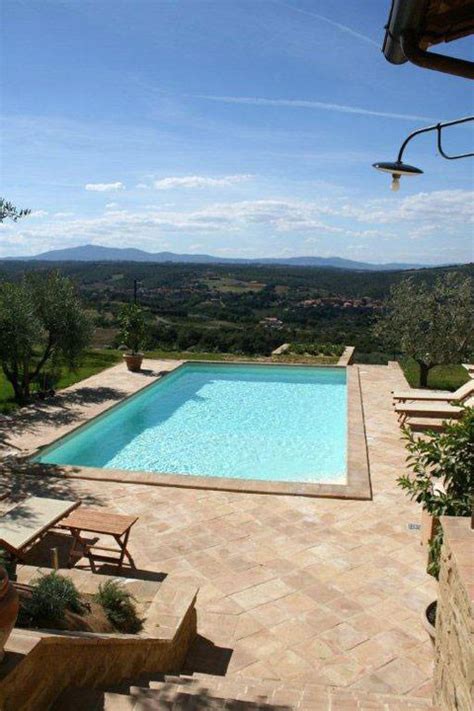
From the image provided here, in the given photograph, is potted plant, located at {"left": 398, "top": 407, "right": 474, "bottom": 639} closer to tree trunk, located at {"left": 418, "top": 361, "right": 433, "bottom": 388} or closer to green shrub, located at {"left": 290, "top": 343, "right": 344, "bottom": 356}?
tree trunk, located at {"left": 418, "top": 361, "right": 433, "bottom": 388}

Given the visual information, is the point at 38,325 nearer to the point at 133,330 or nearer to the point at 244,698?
the point at 133,330

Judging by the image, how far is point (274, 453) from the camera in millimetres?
11031

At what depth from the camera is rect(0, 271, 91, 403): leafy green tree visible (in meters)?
11.7

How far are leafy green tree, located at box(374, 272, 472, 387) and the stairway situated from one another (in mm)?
11584

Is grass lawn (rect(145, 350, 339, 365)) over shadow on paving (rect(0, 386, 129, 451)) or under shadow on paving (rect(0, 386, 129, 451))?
over

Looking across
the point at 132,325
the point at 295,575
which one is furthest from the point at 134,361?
the point at 295,575

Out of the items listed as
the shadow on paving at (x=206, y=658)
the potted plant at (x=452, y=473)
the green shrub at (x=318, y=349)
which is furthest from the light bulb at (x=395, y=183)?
the green shrub at (x=318, y=349)

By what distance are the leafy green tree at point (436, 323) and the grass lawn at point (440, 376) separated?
0.54 metres

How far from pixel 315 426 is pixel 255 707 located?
31.9 feet

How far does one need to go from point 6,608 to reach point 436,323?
1350cm

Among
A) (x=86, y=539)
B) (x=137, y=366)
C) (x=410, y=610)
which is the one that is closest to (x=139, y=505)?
(x=86, y=539)

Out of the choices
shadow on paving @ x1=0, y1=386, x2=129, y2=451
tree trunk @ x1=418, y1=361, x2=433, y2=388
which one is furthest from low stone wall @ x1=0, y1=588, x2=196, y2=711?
tree trunk @ x1=418, y1=361, x2=433, y2=388

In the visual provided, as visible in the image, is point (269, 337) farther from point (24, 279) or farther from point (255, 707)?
point (255, 707)

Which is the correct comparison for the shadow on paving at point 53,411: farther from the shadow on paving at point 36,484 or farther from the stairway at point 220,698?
the stairway at point 220,698
